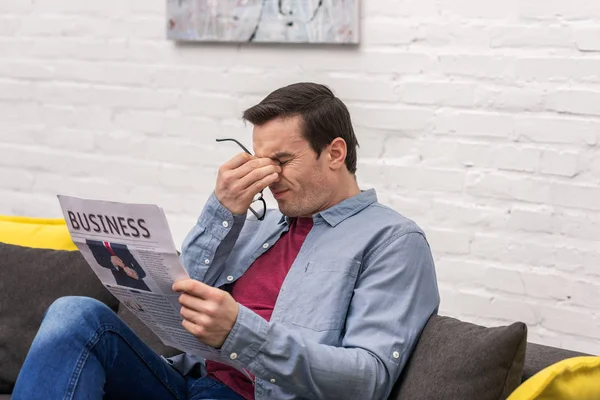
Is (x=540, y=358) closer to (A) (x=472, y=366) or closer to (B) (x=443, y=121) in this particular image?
(A) (x=472, y=366)

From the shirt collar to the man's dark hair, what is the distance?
120 millimetres

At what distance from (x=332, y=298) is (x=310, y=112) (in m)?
0.42

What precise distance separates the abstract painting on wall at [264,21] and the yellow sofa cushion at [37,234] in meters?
0.69

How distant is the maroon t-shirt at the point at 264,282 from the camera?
2113mm

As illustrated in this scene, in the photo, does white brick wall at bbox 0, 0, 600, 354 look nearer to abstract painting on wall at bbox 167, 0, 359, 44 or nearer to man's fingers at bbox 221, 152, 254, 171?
abstract painting on wall at bbox 167, 0, 359, 44

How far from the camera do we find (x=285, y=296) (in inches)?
80.6

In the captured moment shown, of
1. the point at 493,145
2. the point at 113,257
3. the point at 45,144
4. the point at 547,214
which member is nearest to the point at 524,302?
the point at 547,214

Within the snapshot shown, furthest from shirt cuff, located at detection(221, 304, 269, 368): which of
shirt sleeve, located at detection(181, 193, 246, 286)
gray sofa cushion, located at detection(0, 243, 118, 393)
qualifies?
gray sofa cushion, located at detection(0, 243, 118, 393)

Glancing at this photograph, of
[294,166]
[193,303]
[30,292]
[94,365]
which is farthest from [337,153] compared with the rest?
[30,292]

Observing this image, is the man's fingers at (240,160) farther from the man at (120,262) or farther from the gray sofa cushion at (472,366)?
the gray sofa cushion at (472,366)

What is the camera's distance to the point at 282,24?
2773mm

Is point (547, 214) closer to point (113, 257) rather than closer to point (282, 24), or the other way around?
point (282, 24)

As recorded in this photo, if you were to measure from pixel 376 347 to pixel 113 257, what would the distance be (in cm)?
53

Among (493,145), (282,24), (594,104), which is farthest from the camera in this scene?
(282,24)
